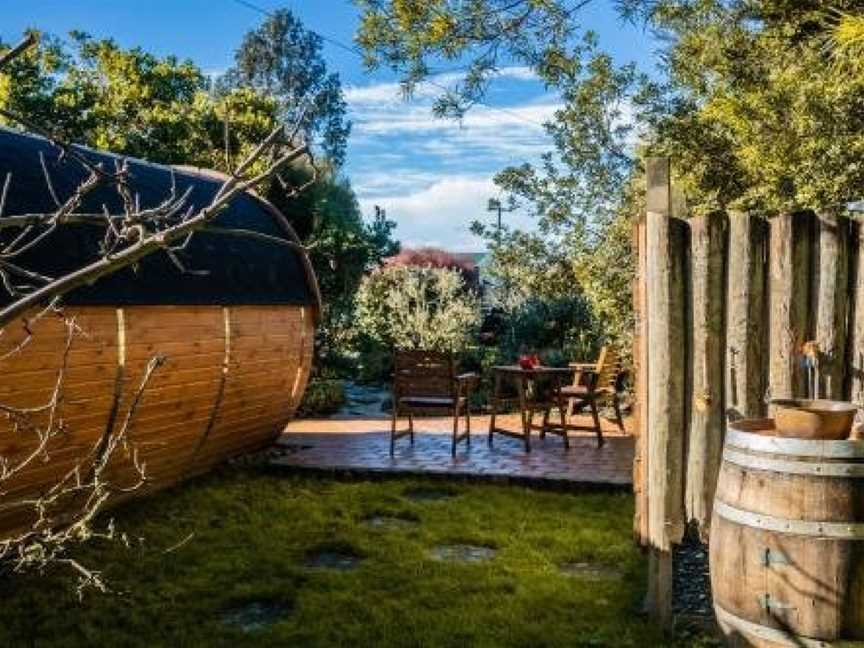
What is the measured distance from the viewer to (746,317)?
14.0 feet

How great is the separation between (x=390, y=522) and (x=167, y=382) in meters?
2.02

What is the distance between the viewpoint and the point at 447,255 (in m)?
34.4

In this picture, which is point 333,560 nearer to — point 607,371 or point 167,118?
point 607,371

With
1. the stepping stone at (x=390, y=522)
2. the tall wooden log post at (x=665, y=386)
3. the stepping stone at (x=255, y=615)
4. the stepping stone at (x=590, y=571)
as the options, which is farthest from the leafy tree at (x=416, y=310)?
the tall wooden log post at (x=665, y=386)

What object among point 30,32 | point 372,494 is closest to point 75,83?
point 372,494

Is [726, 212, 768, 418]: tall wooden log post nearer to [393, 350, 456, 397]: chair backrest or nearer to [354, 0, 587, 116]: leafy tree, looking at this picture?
[354, 0, 587, 116]: leafy tree

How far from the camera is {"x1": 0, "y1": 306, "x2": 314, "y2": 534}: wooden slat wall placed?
5664 millimetres

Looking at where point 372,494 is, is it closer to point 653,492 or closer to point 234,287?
point 234,287

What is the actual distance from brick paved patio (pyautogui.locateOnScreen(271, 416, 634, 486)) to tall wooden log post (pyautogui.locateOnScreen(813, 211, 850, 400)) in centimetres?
368

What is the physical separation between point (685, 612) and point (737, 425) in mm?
1362

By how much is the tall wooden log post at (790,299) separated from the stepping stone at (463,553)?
240 centimetres

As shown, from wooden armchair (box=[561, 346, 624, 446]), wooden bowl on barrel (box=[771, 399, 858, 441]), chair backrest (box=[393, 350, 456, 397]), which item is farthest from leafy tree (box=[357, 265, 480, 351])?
wooden bowl on barrel (box=[771, 399, 858, 441])

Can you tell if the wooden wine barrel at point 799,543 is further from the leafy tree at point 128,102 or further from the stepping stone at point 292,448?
the leafy tree at point 128,102

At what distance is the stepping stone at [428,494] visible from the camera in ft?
25.1
